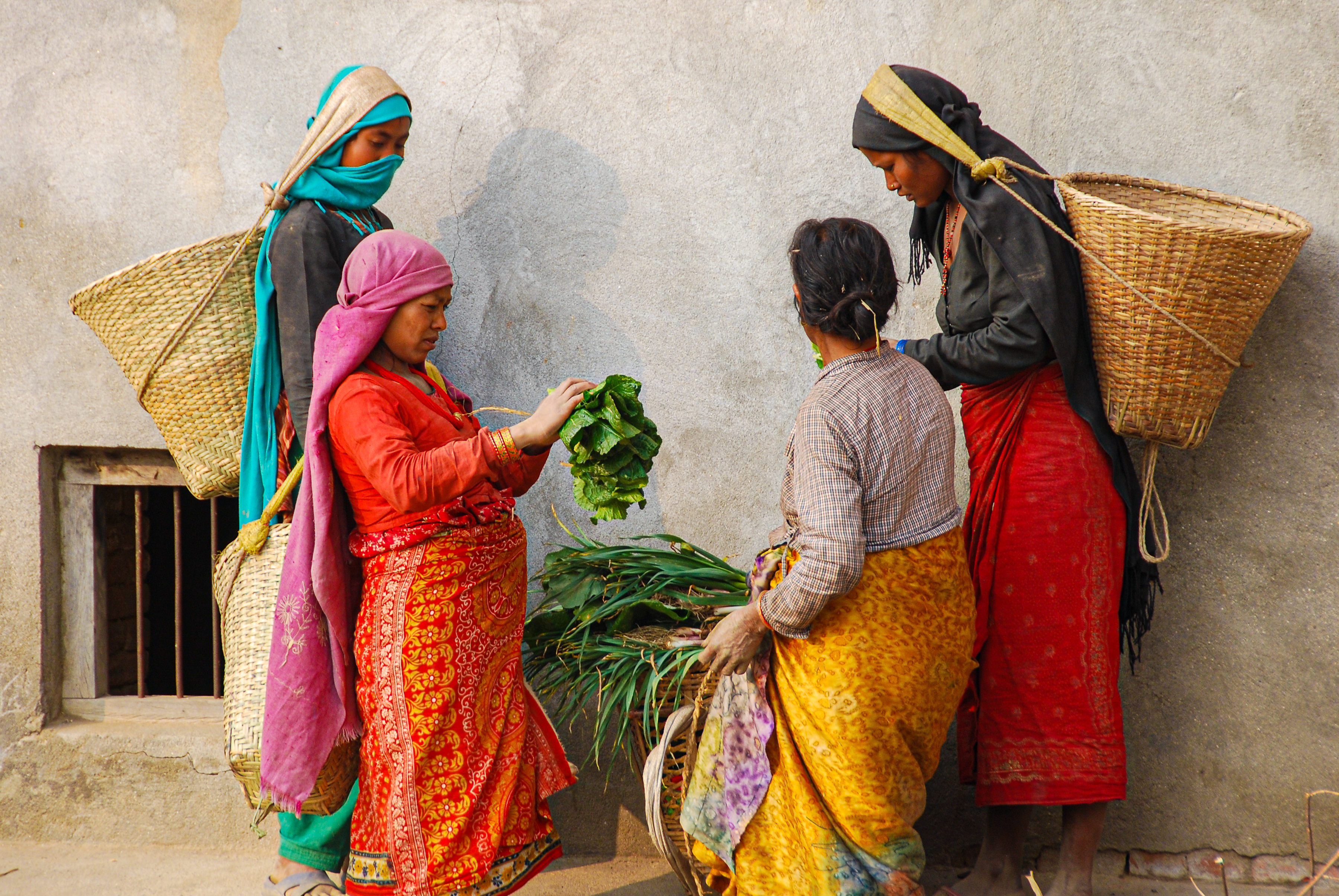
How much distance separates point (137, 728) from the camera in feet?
11.6

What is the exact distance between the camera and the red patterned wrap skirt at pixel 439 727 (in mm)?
2311

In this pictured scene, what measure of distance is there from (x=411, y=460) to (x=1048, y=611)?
5.60 ft

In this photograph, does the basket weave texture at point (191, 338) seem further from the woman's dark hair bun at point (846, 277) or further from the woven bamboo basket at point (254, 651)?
the woman's dark hair bun at point (846, 277)

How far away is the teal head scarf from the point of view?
275 centimetres

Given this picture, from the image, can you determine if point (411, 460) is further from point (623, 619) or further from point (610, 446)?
point (623, 619)

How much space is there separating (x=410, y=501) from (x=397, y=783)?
72cm

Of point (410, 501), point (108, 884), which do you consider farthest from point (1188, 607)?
point (108, 884)

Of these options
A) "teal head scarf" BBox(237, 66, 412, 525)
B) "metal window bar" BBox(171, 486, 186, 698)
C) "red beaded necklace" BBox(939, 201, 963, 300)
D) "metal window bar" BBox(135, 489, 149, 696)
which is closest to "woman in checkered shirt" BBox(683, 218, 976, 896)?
"red beaded necklace" BBox(939, 201, 963, 300)

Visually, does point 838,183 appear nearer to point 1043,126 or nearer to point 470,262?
point 1043,126

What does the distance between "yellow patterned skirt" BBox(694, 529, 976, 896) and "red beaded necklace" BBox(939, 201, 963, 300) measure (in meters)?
0.93

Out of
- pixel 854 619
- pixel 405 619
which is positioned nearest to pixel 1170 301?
pixel 854 619

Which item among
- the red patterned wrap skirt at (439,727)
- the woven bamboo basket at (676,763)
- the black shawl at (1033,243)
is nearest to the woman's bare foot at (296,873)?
the red patterned wrap skirt at (439,727)

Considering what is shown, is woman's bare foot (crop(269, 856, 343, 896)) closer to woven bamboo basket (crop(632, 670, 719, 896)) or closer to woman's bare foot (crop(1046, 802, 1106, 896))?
woven bamboo basket (crop(632, 670, 719, 896))

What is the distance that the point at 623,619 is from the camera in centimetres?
272
